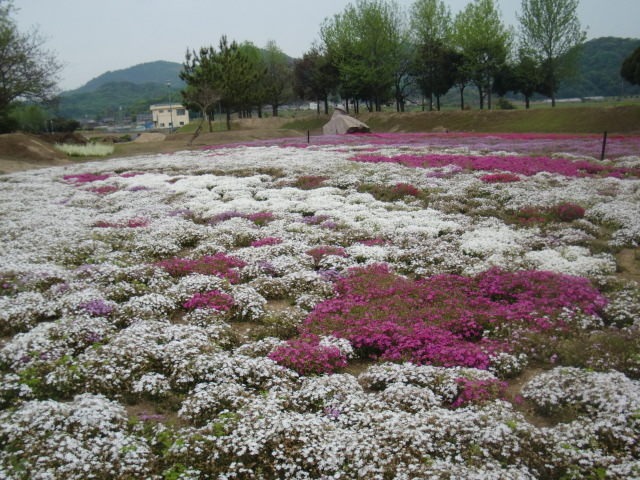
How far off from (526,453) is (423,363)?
8.55 feet

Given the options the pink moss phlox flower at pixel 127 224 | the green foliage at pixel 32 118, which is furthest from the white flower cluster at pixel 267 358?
the green foliage at pixel 32 118

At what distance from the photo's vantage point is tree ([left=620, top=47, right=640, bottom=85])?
58303 millimetres

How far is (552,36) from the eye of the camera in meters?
70.7

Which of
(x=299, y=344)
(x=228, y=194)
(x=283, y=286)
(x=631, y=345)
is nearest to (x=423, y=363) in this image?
(x=299, y=344)

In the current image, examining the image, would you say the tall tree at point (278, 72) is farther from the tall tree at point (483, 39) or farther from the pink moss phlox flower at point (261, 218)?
the pink moss phlox flower at point (261, 218)

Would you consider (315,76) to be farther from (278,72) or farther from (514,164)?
(514,164)

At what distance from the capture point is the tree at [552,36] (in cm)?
6944

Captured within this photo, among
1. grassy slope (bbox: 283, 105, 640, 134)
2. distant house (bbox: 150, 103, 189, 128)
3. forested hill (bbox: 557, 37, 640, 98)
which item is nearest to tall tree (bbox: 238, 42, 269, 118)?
grassy slope (bbox: 283, 105, 640, 134)

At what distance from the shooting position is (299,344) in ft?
27.1

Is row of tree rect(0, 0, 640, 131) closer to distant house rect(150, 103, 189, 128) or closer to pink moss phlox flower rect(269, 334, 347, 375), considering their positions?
pink moss phlox flower rect(269, 334, 347, 375)

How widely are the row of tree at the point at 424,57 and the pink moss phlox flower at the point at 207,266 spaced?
5302 cm

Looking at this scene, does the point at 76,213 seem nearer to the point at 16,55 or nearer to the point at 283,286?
the point at 283,286

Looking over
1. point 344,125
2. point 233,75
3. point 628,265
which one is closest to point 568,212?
point 628,265

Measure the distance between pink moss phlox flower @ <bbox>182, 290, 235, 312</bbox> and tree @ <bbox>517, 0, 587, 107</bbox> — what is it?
240 ft
